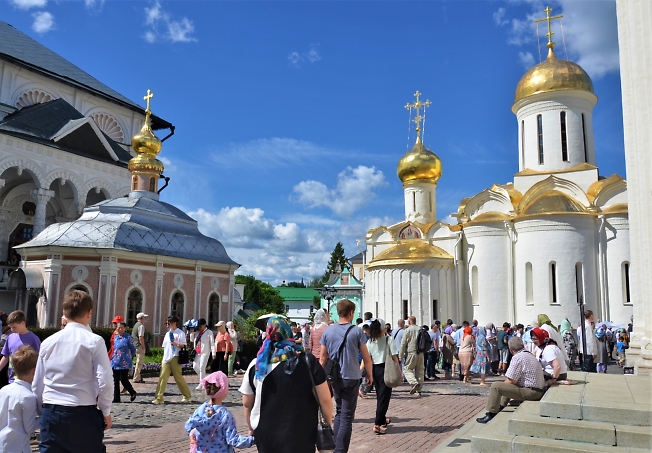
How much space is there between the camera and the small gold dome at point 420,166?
116 feet

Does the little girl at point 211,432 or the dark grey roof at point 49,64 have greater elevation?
the dark grey roof at point 49,64

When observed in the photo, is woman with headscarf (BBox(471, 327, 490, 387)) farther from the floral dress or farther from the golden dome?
the golden dome

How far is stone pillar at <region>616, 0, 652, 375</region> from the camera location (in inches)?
342

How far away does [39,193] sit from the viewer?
90.9 ft

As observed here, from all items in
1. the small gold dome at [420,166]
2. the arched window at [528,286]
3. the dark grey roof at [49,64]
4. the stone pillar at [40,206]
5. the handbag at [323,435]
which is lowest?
the handbag at [323,435]

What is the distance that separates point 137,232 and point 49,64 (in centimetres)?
1837

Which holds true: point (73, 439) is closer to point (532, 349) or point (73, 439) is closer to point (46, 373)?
point (46, 373)

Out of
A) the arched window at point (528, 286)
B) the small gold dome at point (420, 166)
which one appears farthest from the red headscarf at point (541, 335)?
the small gold dome at point (420, 166)

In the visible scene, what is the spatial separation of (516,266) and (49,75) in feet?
91.5

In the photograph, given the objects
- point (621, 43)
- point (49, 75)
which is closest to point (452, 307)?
point (621, 43)

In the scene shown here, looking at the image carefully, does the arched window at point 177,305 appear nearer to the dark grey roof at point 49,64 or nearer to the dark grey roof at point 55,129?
the dark grey roof at point 55,129

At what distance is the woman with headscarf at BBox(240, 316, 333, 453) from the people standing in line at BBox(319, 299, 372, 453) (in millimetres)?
2034

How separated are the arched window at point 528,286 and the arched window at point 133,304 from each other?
57.4ft

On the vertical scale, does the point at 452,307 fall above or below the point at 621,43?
below
